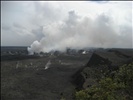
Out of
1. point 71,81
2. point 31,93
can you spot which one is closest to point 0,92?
point 31,93

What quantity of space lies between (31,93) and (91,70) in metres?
29.5

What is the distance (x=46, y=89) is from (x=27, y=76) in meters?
28.0

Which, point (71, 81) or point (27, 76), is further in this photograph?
point (27, 76)

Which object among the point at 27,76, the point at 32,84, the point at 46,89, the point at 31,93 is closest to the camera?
the point at 31,93

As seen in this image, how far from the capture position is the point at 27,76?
123m

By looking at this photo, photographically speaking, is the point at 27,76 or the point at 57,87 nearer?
the point at 57,87

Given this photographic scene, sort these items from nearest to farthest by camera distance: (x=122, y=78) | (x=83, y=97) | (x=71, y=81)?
(x=83, y=97) < (x=122, y=78) < (x=71, y=81)

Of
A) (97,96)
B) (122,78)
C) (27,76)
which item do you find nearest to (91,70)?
(27,76)

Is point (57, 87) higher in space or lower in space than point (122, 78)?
lower

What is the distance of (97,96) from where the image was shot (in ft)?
113

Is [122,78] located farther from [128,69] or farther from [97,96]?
[97,96]

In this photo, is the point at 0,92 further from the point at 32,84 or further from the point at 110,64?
the point at 110,64

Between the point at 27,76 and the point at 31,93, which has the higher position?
the point at 31,93

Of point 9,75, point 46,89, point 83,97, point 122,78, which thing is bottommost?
point 9,75
